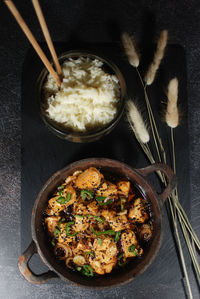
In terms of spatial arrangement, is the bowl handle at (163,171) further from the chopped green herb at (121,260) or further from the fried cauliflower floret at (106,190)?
the chopped green herb at (121,260)

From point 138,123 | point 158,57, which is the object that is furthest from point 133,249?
point 158,57

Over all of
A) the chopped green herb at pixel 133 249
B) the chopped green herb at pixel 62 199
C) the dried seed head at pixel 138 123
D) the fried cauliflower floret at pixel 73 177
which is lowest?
the chopped green herb at pixel 133 249

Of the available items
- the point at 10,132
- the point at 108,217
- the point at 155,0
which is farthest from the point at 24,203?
the point at 155,0

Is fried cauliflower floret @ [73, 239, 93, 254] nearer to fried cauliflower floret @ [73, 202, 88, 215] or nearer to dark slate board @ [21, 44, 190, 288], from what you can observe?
fried cauliflower floret @ [73, 202, 88, 215]

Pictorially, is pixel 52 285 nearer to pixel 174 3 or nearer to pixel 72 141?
pixel 72 141

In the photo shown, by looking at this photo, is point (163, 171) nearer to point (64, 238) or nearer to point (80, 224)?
point (80, 224)

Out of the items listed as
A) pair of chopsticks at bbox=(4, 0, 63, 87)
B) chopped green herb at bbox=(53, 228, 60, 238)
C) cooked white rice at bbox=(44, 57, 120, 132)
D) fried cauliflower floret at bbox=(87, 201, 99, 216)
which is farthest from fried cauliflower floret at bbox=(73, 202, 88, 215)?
pair of chopsticks at bbox=(4, 0, 63, 87)

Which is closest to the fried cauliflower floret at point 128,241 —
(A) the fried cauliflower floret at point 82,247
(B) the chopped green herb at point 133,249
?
(B) the chopped green herb at point 133,249

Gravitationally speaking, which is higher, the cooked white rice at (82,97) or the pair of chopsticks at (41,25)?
the pair of chopsticks at (41,25)
